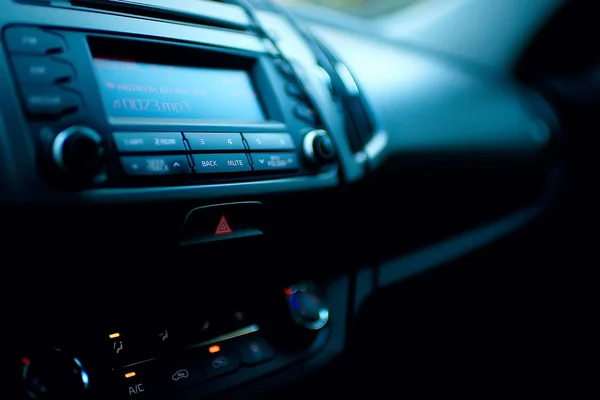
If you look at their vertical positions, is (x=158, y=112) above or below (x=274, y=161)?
above

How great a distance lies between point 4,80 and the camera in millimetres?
553

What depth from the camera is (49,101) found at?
1.86ft

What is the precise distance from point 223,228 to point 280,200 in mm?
99

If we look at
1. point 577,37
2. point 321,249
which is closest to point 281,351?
point 321,249

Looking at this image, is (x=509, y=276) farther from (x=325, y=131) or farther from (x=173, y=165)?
(x=173, y=165)

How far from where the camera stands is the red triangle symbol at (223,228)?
684 mm

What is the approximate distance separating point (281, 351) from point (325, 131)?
35 centimetres

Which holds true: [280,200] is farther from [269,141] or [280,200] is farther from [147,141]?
[147,141]

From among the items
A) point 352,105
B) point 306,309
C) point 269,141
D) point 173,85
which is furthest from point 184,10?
point 306,309

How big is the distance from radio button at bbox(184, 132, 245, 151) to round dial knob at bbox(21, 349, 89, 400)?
0.95ft

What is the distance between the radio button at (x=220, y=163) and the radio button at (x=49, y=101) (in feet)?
0.50

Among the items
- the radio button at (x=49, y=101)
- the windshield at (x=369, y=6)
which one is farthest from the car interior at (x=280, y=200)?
Result: the windshield at (x=369, y=6)

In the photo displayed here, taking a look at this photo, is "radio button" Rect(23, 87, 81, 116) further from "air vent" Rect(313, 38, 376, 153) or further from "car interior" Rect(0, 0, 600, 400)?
"air vent" Rect(313, 38, 376, 153)

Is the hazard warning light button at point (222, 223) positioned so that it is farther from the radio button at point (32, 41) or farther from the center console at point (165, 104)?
the radio button at point (32, 41)
